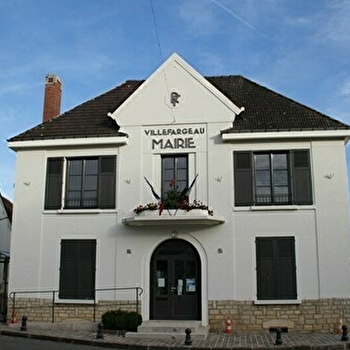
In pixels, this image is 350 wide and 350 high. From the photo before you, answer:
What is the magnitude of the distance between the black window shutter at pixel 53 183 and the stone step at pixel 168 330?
565 centimetres

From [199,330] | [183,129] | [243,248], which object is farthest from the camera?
[183,129]

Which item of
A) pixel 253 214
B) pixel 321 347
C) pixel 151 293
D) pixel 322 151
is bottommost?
pixel 321 347

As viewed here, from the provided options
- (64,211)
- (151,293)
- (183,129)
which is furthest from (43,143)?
(151,293)

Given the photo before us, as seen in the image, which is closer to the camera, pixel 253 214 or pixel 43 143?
pixel 253 214

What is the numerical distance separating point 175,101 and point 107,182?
4.02m

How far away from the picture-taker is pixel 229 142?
760 inches

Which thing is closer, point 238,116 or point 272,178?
point 272,178

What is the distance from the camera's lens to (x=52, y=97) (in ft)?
76.6

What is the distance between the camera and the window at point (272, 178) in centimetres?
1866

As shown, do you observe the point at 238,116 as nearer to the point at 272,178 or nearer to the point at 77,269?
the point at 272,178

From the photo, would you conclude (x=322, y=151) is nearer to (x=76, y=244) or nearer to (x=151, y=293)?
(x=151, y=293)

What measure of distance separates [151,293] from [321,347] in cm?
645

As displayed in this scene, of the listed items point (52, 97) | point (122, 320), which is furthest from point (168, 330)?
point (52, 97)

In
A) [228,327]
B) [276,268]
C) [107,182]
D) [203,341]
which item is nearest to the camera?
[203,341]
